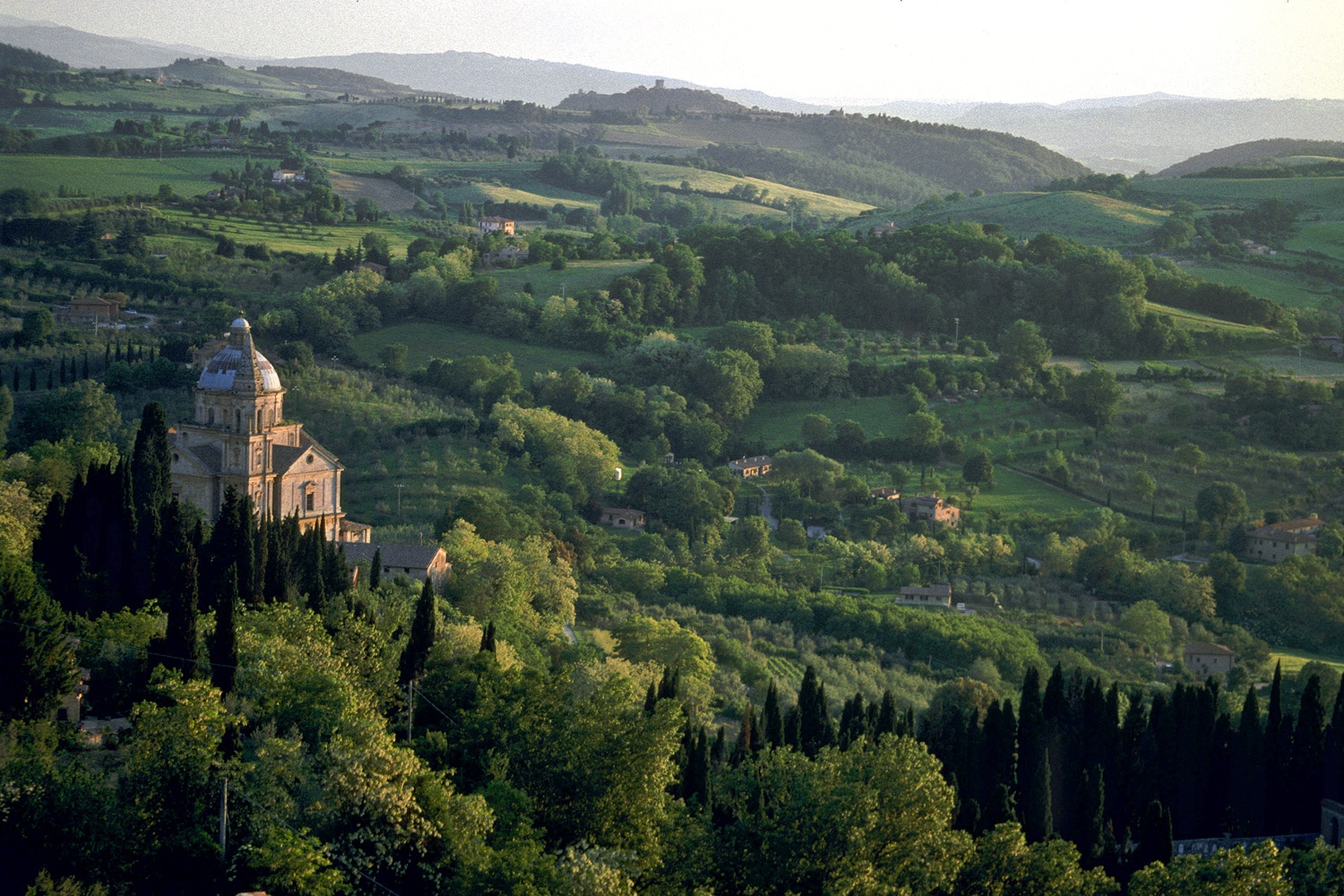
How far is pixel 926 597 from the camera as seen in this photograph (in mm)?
59719

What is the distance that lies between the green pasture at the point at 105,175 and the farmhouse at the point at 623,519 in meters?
53.0

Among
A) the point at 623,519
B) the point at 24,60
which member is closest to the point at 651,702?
the point at 623,519

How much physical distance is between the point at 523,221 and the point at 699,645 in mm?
89473

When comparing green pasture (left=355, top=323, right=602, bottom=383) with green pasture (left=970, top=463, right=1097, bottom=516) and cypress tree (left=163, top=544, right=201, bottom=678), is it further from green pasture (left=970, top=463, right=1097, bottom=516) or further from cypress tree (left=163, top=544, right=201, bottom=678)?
cypress tree (left=163, top=544, right=201, bottom=678)

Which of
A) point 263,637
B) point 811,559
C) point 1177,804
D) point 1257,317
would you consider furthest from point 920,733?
point 1257,317

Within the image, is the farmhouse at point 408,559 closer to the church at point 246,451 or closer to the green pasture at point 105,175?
the church at point 246,451

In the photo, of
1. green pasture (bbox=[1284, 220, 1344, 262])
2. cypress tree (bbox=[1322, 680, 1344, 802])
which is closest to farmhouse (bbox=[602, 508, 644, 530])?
cypress tree (bbox=[1322, 680, 1344, 802])

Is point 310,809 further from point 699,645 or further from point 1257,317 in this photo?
point 1257,317

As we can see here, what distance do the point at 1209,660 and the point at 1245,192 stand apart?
80516 millimetres

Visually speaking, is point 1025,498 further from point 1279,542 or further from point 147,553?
point 147,553

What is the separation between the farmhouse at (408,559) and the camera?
155 ft

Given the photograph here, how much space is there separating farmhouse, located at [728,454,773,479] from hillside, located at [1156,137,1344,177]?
8543cm

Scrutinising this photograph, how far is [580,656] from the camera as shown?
143 ft

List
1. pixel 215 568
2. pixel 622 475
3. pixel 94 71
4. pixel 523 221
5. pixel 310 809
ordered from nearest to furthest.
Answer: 1. pixel 310 809
2. pixel 215 568
3. pixel 622 475
4. pixel 523 221
5. pixel 94 71
